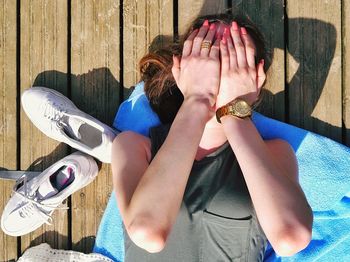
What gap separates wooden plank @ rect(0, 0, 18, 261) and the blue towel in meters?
0.46

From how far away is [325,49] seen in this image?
174 cm

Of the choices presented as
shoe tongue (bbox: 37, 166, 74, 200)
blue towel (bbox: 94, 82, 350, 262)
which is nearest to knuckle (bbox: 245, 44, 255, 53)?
blue towel (bbox: 94, 82, 350, 262)

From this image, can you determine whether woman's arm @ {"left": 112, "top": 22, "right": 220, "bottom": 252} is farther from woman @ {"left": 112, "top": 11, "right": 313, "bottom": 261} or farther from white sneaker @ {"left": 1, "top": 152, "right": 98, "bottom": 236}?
white sneaker @ {"left": 1, "top": 152, "right": 98, "bottom": 236}

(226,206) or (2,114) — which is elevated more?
(2,114)

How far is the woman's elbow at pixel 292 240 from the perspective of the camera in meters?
1.14

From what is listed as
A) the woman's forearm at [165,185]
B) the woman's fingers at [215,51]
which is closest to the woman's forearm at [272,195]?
the woman's forearm at [165,185]

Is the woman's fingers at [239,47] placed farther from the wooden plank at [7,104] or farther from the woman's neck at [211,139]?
the wooden plank at [7,104]

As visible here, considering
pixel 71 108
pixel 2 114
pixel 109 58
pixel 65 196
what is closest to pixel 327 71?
pixel 109 58

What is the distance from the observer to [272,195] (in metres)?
1.18

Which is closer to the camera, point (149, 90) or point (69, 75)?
point (149, 90)

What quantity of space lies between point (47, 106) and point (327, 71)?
1.03m

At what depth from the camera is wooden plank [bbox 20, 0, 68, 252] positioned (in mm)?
1843

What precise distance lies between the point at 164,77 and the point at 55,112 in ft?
1.44

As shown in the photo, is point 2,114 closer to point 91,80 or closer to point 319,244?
point 91,80
